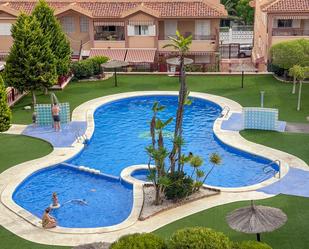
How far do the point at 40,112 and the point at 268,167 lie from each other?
16.2 m

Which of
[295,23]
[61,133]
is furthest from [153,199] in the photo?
[295,23]

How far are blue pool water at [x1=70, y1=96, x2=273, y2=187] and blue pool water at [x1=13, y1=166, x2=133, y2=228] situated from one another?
1832mm

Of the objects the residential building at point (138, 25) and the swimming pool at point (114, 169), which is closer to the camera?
the swimming pool at point (114, 169)

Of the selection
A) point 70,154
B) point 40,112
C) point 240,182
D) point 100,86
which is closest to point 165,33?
point 100,86

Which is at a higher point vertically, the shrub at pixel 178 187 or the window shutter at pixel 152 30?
the window shutter at pixel 152 30

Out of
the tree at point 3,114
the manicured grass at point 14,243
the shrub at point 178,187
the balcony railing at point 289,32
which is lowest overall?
the manicured grass at point 14,243

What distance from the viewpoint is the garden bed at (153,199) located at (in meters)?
24.7

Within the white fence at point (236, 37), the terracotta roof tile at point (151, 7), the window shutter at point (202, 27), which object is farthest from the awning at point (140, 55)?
the white fence at point (236, 37)

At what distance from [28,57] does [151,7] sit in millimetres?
20054

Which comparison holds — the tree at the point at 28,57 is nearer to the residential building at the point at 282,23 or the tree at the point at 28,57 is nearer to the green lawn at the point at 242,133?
the green lawn at the point at 242,133

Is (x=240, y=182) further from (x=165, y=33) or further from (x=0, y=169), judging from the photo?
(x=165, y=33)

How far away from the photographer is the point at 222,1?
92.8m

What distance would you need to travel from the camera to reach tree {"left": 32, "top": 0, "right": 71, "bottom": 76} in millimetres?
43969

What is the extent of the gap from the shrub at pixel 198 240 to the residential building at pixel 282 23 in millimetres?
38343
